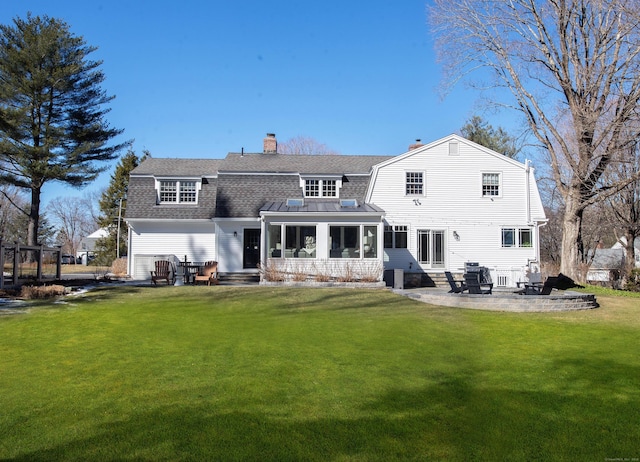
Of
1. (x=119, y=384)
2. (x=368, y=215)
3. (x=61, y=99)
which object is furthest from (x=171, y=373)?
(x=61, y=99)

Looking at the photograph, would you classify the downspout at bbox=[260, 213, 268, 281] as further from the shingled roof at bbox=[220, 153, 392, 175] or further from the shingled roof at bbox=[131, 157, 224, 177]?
the shingled roof at bbox=[131, 157, 224, 177]

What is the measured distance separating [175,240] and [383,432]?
2109 centimetres

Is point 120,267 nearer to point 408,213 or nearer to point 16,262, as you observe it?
point 16,262

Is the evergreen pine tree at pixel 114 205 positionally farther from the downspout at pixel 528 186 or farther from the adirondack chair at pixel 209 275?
the downspout at pixel 528 186

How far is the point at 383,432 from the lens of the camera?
5.46 meters

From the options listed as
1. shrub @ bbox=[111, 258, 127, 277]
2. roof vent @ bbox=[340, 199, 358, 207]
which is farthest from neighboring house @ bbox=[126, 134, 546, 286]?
shrub @ bbox=[111, 258, 127, 277]

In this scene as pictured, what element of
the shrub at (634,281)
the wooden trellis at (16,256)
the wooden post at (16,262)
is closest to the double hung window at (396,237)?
the shrub at (634,281)

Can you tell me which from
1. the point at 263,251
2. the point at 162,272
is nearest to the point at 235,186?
the point at 263,251

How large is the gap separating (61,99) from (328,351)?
30617 mm

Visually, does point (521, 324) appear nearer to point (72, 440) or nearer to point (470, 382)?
Result: point (470, 382)

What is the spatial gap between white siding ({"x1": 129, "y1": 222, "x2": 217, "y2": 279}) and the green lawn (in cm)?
1217

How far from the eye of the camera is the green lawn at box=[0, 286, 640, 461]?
5125mm

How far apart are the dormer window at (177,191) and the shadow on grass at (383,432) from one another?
2016 cm

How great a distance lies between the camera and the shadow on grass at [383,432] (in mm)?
4930
